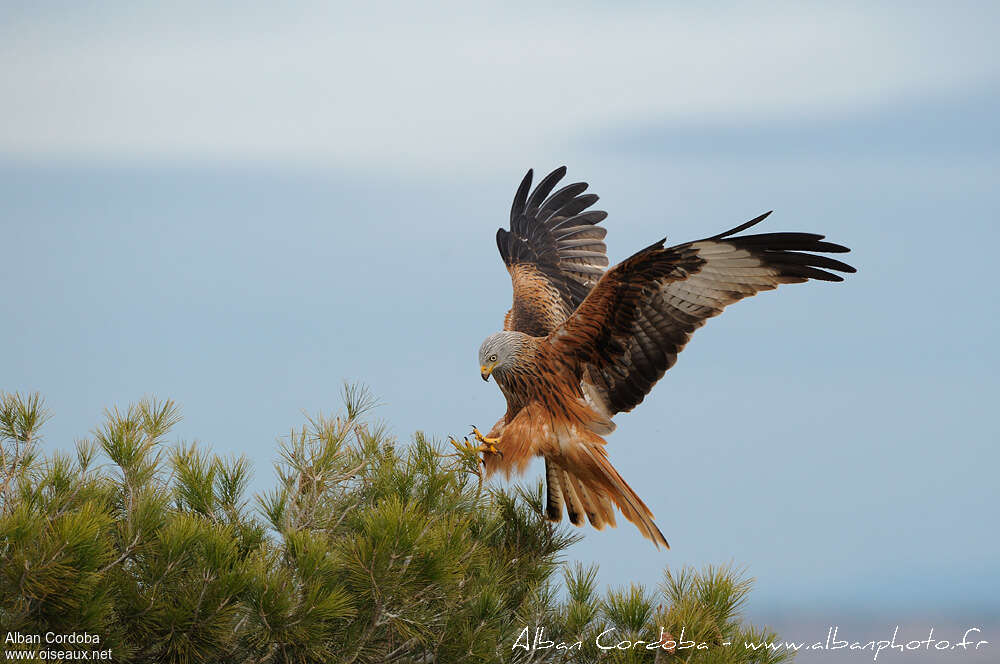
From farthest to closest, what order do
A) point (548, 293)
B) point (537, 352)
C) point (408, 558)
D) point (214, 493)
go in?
point (548, 293) → point (537, 352) → point (214, 493) → point (408, 558)

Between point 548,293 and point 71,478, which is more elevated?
point 548,293

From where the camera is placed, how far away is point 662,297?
540cm

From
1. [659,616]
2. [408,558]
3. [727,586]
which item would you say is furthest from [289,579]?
[727,586]

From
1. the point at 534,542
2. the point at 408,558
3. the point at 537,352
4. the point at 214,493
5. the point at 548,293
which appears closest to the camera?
the point at 408,558

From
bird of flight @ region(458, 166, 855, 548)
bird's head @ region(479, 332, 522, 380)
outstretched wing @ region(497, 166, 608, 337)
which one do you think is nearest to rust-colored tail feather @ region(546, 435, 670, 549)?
bird of flight @ region(458, 166, 855, 548)

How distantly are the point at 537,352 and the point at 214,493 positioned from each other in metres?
2.17

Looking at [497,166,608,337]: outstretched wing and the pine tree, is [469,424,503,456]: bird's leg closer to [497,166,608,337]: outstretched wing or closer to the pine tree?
the pine tree

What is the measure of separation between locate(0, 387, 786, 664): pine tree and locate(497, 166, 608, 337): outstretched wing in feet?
10.2

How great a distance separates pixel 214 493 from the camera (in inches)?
169

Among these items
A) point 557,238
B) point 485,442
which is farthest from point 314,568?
point 557,238

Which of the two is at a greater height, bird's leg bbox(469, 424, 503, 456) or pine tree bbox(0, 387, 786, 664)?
bird's leg bbox(469, 424, 503, 456)

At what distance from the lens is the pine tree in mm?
3594

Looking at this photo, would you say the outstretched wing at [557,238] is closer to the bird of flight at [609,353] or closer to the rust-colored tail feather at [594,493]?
the bird of flight at [609,353]

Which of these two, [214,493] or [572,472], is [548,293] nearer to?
[572,472]
